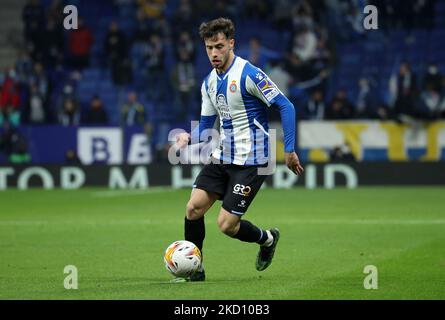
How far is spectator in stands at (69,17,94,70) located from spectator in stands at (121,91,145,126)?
7.56ft

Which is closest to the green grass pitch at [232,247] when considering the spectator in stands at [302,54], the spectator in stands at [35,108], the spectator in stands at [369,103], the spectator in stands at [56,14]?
the spectator in stands at [369,103]

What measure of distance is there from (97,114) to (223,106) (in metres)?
13.7

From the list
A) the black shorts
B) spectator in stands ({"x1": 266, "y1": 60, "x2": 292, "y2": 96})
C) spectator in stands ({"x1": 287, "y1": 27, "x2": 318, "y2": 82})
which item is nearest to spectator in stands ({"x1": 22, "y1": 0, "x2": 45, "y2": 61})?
spectator in stands ({"x1": 266, "y1": 60, "x2": 292, "y2": 96})

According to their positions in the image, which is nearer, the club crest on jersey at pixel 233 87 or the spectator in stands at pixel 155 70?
the club crest on jersey at pixel 233 87

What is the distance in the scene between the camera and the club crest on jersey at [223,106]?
8242 mm

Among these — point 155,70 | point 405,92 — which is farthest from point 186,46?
point 405,92

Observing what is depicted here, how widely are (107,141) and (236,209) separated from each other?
13.4 m

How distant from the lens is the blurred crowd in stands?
21359 mm

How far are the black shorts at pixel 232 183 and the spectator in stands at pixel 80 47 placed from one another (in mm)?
15851

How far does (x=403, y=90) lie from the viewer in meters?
20.9

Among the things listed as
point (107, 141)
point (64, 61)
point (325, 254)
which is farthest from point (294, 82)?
point (325, 254)

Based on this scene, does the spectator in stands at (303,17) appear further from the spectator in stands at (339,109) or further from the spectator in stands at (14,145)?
the spectator in stands at (14,145)

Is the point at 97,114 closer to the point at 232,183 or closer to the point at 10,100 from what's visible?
the point at 10,100

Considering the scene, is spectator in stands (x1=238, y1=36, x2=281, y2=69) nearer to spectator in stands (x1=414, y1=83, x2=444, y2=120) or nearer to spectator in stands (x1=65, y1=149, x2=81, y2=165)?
spectator in stands (x1=414, y1=83, x2=444, y2=120)
